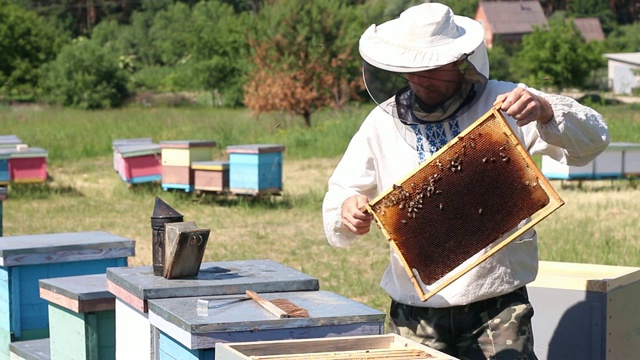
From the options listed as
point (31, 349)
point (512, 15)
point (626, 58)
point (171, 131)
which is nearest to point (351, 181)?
point (31, 349)

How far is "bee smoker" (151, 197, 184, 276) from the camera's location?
3.06 metres

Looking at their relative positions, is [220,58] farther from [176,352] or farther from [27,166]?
[176,352]

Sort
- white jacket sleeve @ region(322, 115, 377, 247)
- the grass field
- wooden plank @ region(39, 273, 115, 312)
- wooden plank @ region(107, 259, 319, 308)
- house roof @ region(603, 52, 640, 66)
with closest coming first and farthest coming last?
white jacket sleeve @ region(322, 115, 377, 247) → wooden plank @ region(107, 259, 319, 308) → wooden plank @ region(39, 273, 115, 312) → the grass field → house roof @ region(603, 52, 640, 66)

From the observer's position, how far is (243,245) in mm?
8820

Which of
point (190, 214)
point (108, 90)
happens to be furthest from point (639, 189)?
point (108, 90)

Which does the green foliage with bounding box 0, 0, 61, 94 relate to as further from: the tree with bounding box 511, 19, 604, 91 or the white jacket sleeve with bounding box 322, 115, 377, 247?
the white jacket sleeve with bounding box 322, 115, 377, 247

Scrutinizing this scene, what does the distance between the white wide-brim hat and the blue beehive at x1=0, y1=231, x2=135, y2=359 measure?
1996 mm

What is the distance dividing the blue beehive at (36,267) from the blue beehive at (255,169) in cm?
661

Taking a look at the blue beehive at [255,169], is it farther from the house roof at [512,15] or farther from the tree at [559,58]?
the house roof at [512,15]

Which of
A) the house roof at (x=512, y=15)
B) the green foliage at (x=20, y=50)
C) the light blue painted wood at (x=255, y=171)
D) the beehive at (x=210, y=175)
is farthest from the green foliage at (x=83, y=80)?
the house roof at (x=512, y=15)

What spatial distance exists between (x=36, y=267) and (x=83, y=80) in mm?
31183

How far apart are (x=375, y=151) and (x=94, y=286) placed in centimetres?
147

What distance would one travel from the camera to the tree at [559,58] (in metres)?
39.2

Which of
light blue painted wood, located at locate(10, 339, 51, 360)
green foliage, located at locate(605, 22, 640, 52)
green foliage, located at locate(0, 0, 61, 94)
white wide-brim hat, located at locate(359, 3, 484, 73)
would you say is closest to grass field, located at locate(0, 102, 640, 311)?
light blue painted wood, located at locate(10, 339, 51, 360)
